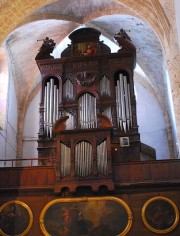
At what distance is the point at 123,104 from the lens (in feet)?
43.7

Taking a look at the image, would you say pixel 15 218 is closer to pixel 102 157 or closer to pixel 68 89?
pixel 102 157

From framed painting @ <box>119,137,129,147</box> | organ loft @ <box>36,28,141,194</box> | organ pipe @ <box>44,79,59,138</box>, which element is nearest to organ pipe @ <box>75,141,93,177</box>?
organ loft @ <box>36,28,141,194</box>

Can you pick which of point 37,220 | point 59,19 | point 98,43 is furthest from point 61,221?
point 59,19

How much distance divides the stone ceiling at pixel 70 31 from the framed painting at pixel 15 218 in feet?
21.3

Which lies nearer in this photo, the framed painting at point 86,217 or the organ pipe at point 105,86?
the framed painting at point 86,217

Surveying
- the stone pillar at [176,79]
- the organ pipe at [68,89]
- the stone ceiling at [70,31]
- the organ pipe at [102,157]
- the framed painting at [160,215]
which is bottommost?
the framed painting at [160,215]

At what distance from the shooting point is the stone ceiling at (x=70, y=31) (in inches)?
591

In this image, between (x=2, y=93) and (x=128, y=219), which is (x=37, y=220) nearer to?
(x=128, y=219)

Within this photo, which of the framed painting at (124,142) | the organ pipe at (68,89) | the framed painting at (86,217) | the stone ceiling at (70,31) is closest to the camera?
the framed painting at (86,217)

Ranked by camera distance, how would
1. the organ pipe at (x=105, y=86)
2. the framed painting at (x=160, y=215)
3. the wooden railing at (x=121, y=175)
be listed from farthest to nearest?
1. the organ pipe at (x=105, y=86)
2. the wooden railing at (x=121, y=175)
3. the framed painting at (x=160, y=215)

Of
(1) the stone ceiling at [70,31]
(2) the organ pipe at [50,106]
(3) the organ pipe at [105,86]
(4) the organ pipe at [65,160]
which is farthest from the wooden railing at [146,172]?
(1) the stone ceiling at [70,31]

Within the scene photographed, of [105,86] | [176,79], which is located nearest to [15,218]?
[105,86]

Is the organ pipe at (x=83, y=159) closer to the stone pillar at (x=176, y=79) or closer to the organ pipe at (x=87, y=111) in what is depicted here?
the organ pipe at (x=87, y=111)

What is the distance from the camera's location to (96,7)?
1541 cm
